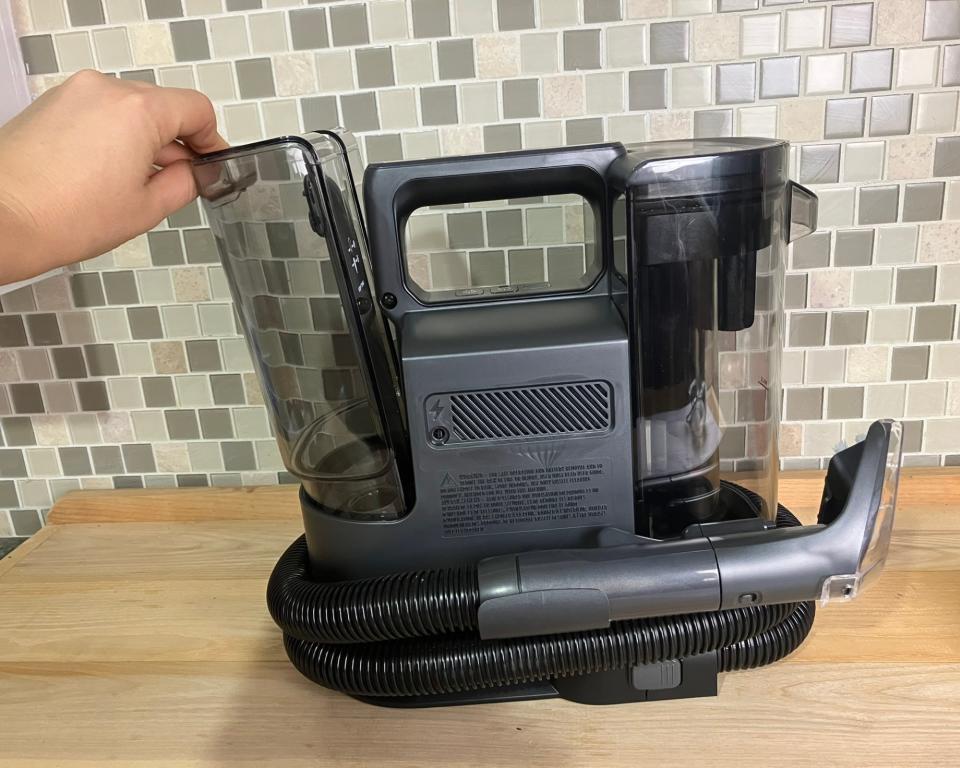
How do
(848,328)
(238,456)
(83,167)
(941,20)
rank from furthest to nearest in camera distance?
(238,456), (848,328), (941,20), (83,167)

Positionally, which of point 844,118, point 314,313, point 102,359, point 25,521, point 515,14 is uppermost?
point 515,14

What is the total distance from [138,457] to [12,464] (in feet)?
0.58

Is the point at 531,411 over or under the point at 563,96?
under

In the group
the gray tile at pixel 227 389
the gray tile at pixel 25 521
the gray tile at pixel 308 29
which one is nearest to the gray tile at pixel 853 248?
the gray tile at pixel 308 29

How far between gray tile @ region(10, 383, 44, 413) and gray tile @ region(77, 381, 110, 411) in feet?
0.18

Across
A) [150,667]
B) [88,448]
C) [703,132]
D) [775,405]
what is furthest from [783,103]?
[88,448]

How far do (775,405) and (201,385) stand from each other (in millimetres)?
637

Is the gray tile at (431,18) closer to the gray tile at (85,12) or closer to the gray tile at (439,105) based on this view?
the gray tile at (439,105)

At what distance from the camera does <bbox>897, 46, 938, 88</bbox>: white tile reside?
A: 0.71 meters

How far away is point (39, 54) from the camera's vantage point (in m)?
0.78

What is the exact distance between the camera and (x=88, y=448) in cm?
93

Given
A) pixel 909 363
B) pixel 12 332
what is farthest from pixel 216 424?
pixel 909 363

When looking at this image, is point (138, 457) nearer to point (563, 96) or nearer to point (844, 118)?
point (563, 96)

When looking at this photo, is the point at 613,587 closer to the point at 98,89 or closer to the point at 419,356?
the point at 419,356
